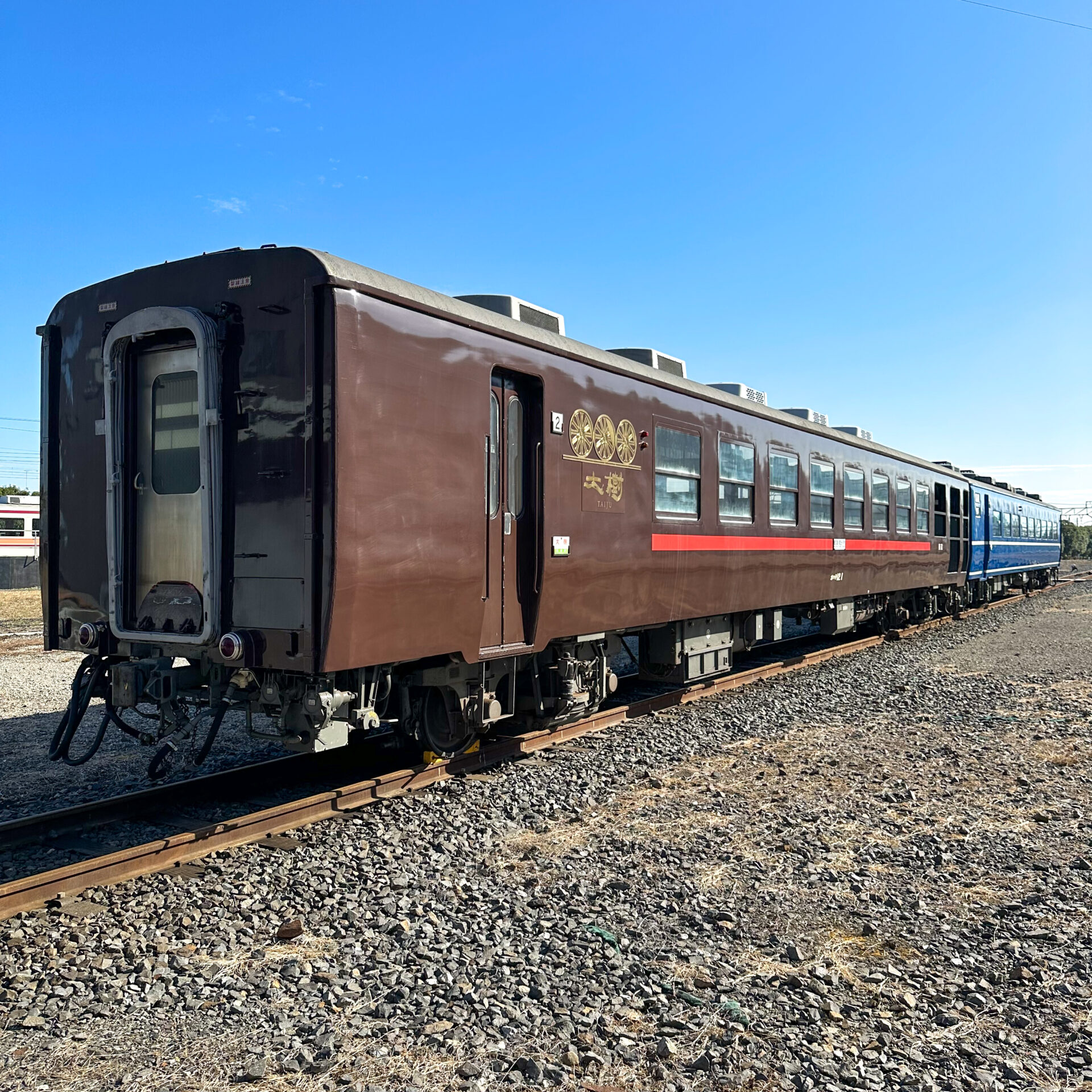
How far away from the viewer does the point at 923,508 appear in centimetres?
1739

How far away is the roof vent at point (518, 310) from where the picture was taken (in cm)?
718

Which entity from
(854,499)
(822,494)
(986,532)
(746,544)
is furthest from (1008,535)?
(746,544)

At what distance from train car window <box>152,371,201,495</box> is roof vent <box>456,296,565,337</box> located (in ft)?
7.03

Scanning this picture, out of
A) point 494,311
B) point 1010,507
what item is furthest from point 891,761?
point 1010,507

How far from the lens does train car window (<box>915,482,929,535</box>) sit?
17.1 m

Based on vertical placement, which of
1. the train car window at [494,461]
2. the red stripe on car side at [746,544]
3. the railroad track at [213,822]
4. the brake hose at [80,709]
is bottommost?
the railroad track at [213,822]

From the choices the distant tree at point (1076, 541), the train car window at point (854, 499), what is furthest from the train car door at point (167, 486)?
the distant tree at point (1076, 541)

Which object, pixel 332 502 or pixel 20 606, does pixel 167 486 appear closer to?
pixel 332 502

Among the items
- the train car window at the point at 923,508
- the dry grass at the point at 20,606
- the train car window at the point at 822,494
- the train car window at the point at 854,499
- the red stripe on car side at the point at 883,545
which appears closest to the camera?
the train car window at the point at 822,494

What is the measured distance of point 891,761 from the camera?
24.3 feet

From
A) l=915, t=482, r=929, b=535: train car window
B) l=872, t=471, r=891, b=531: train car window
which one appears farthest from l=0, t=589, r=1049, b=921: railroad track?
l=915, t=482, r=929, b=535: train car window

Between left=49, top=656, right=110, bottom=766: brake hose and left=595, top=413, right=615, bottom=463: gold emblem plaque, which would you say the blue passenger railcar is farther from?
left=49, top=656, right=110, bottom=766: brake hose

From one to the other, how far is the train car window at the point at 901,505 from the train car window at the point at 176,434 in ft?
42.1

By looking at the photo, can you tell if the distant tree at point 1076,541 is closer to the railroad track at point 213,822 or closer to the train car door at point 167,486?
the railroad track at point 213,822
